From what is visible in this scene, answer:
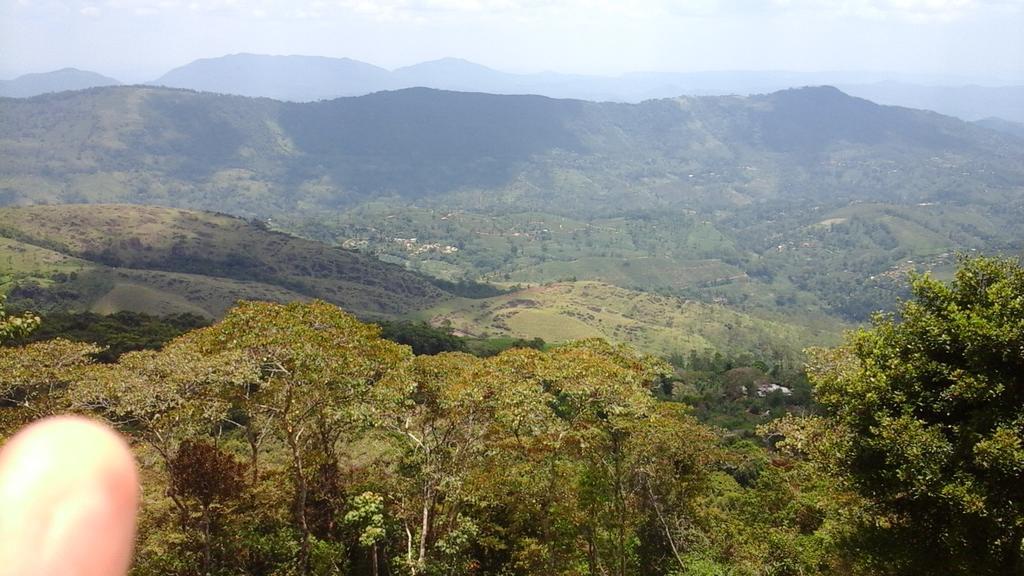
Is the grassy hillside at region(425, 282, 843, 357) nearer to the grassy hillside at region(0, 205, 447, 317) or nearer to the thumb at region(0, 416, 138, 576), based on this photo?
the grassy hillside at region(0, 205, 447, 317)

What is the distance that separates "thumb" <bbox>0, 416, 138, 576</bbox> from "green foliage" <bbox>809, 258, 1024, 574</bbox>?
1433 cm

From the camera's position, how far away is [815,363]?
64.8 feet

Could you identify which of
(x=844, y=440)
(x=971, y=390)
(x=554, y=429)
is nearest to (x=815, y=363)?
(x=844, y=440)

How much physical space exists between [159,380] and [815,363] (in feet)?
65.2

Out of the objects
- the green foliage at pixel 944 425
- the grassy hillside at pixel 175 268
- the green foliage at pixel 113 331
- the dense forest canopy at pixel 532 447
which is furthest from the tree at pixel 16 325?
the grassy hillside at pixel 175 268

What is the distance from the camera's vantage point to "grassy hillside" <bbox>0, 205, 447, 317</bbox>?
463 feet

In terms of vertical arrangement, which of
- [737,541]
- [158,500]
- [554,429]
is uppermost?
[554,429]

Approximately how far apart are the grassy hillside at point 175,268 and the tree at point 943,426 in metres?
140

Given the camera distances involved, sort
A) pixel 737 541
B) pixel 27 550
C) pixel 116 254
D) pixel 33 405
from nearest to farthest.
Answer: pixel 27 550
pixel 33 405
pixel 737 541
pixel 116 254

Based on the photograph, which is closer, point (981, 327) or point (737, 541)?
point (981, 327)

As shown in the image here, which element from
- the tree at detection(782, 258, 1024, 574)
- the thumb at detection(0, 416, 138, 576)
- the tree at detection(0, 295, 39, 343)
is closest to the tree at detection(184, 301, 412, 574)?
the tree at detection(0, 295, 39, 343)

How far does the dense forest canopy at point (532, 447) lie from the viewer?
13.3 metres

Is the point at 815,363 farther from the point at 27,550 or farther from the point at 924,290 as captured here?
the point at 27,550

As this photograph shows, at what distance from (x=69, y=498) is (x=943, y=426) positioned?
51.5 ft
